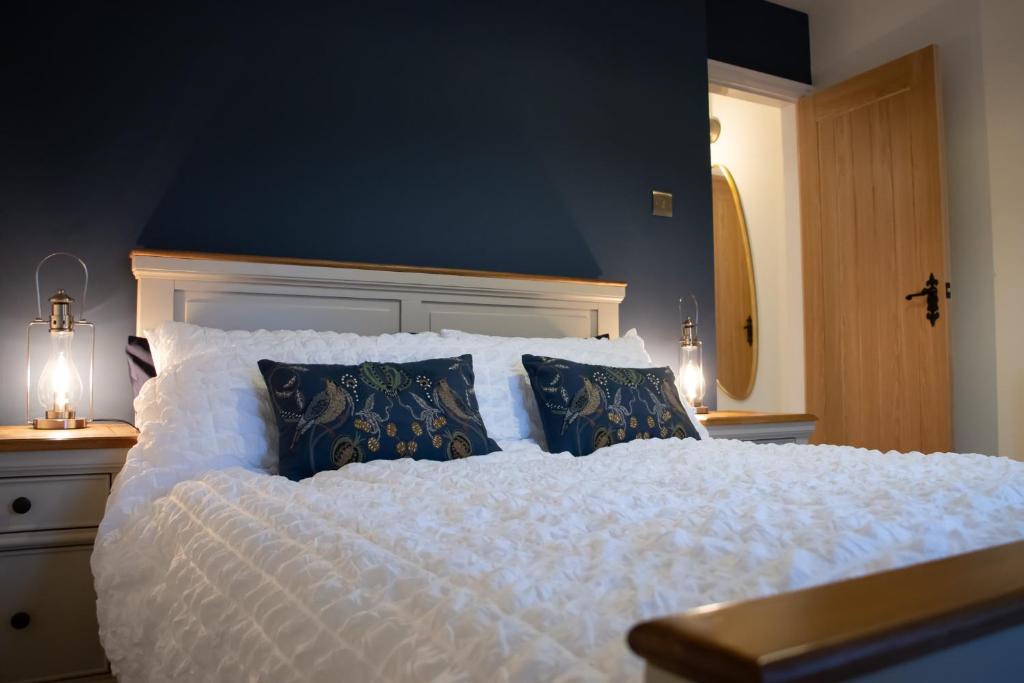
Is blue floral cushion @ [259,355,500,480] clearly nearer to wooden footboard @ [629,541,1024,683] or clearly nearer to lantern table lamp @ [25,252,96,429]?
lantern table lamp @ [25,252,96,429]

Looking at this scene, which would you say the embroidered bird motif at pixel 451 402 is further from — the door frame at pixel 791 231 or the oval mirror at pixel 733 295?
the oval mirror at pixel 733 295

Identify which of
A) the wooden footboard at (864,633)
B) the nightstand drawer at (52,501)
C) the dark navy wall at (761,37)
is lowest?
the nightstand drawer at (52,501)

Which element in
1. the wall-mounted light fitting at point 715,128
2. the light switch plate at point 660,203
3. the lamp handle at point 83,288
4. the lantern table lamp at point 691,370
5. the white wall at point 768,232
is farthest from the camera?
the wall-mounted light fitting at point 715,128

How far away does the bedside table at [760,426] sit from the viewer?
2.86 meters

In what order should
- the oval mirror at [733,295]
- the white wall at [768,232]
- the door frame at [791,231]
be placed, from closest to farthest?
the door frame at [791,231] → the white wall at [768,232] → the oval mirror at [733,295]

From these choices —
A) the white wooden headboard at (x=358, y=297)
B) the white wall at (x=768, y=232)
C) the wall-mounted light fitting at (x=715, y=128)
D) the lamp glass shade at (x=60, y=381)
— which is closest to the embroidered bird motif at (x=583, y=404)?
the white wooden headboard at (x=358, y=297)

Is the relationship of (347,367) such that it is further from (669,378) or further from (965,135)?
(965,135)

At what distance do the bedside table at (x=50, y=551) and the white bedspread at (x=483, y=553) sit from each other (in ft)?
1.05

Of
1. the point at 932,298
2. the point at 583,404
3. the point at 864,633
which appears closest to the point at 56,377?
the point at 583,404

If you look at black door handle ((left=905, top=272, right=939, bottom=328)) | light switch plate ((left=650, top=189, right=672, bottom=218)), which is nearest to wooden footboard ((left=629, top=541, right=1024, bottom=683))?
light switch plate ((left=650, top=189, right=672, bottom=218))

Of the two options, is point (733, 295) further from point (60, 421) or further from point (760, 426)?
point (60, 421)

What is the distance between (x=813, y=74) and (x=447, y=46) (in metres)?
2.29

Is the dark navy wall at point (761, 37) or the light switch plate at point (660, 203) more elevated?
the dark navy wall at point (761, 37)

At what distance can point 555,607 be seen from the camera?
0.72m
